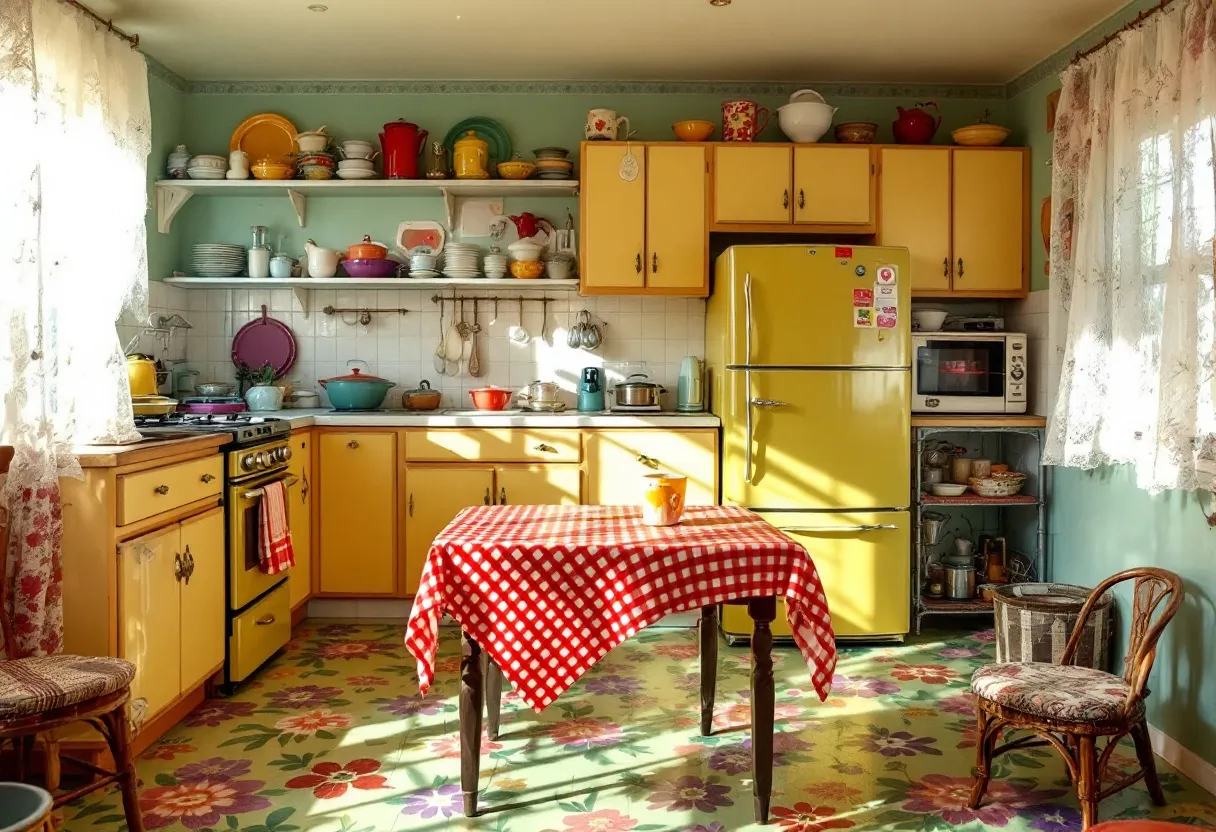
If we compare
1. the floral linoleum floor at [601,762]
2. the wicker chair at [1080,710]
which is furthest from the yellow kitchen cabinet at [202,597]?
the wicker chair at [1080,710]

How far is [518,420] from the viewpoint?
4391 millimetres

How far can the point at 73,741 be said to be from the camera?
2781mm

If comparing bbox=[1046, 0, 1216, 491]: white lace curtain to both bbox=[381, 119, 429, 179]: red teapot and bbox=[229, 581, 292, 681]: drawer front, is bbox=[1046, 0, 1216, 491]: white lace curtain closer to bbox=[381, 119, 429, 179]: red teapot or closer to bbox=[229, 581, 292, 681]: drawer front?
bbox=[381, 119, 429, 179]: red teapot

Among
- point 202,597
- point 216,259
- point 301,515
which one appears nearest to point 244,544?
point 202,597

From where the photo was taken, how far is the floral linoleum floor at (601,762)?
8.51 ft

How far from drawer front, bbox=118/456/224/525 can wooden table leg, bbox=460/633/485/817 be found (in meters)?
1.09

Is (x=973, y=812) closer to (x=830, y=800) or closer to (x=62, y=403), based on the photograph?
(x=830, y=800)

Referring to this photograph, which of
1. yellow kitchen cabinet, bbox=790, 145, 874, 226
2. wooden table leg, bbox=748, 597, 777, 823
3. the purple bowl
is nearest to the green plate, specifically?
the purple bowl

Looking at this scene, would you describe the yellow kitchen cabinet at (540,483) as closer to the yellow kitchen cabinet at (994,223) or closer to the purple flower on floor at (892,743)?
the purple flower on floor at (892,743)

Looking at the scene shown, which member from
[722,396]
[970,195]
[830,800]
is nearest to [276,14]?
[722,396]

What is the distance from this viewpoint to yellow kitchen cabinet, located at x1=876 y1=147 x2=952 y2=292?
4.52 m

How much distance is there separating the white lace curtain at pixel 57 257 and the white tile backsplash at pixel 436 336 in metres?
1.49

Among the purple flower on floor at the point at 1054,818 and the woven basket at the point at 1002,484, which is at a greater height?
the woven basket at the point at 1002,484

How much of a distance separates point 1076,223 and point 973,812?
7.45 ft
